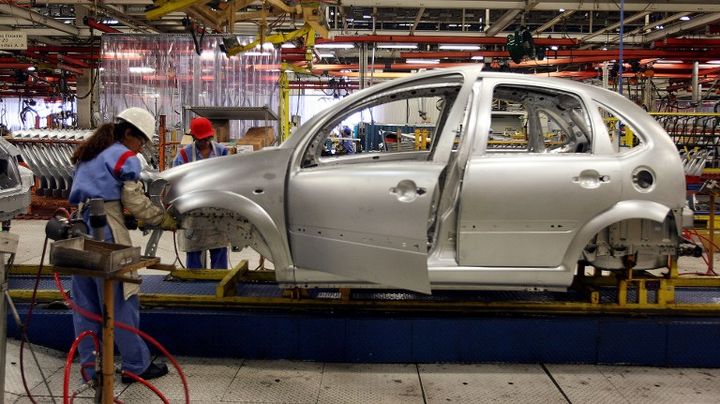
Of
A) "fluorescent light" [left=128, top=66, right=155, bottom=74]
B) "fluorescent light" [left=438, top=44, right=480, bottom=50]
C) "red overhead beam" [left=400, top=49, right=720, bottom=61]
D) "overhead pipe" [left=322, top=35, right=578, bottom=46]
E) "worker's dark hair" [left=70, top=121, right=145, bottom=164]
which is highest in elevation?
"fluorescent light" [left=438, top=44, right=480, bottom=50]

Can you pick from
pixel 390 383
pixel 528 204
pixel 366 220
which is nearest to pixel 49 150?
pixel 366 220

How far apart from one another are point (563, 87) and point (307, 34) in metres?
4.96

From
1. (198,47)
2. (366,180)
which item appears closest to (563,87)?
(366,180)

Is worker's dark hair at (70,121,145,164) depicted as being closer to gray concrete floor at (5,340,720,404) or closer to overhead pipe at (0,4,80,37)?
gray concrete floor at (5,340,720,404)

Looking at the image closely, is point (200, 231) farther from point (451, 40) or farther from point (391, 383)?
point (451, 40)

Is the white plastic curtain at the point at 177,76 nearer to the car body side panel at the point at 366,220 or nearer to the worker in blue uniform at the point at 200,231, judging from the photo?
the worker in blue uniform at the point at 200,231

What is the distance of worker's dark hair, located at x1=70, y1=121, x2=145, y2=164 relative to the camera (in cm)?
344

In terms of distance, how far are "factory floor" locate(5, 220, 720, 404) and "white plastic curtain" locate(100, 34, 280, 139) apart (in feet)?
25.2

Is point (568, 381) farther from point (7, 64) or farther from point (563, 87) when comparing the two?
point (7, 64)

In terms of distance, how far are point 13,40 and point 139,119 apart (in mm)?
7721

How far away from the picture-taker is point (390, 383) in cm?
374

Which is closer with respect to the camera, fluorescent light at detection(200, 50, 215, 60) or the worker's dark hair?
the worker's dark hair

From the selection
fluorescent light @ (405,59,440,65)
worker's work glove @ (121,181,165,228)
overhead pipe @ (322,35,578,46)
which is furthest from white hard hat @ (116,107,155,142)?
fluorescent light @ (405,59,440,65)

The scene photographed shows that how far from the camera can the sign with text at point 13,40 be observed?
9.45 metres
